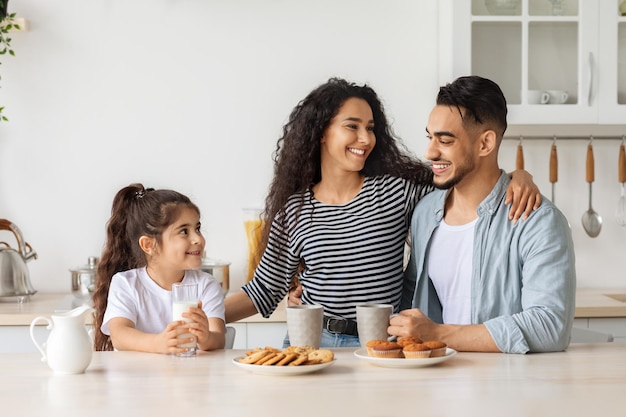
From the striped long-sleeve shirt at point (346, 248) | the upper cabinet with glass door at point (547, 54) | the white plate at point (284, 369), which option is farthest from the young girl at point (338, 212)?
the upper cabinet with glass door at point (547, 54)

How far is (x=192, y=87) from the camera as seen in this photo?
12.1 feet

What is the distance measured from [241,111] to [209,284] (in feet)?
5.14

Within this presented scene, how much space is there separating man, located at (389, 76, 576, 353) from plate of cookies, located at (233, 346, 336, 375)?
0.22 m

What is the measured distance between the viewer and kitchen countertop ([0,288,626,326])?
10.1 ft

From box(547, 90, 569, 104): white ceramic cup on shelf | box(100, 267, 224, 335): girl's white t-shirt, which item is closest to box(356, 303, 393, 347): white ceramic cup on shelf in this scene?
box(100, 267, 224, 335): girl's white t-shirt

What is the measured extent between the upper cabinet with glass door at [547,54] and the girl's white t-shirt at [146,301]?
155 centimetres

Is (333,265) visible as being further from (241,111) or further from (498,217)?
(241,111)

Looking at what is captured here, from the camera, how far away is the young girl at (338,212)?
2361mm

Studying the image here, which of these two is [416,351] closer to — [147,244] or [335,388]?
[335,388]

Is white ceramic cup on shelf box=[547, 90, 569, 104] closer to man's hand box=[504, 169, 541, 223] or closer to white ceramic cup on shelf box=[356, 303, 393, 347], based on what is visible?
man's hand box=[504, 169, 541, 223]

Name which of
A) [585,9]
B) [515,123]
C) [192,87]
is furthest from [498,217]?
[192,87]

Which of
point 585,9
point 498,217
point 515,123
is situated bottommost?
point 498,217

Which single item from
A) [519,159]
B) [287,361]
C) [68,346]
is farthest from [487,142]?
Result: [519,159]

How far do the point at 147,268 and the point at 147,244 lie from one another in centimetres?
6
